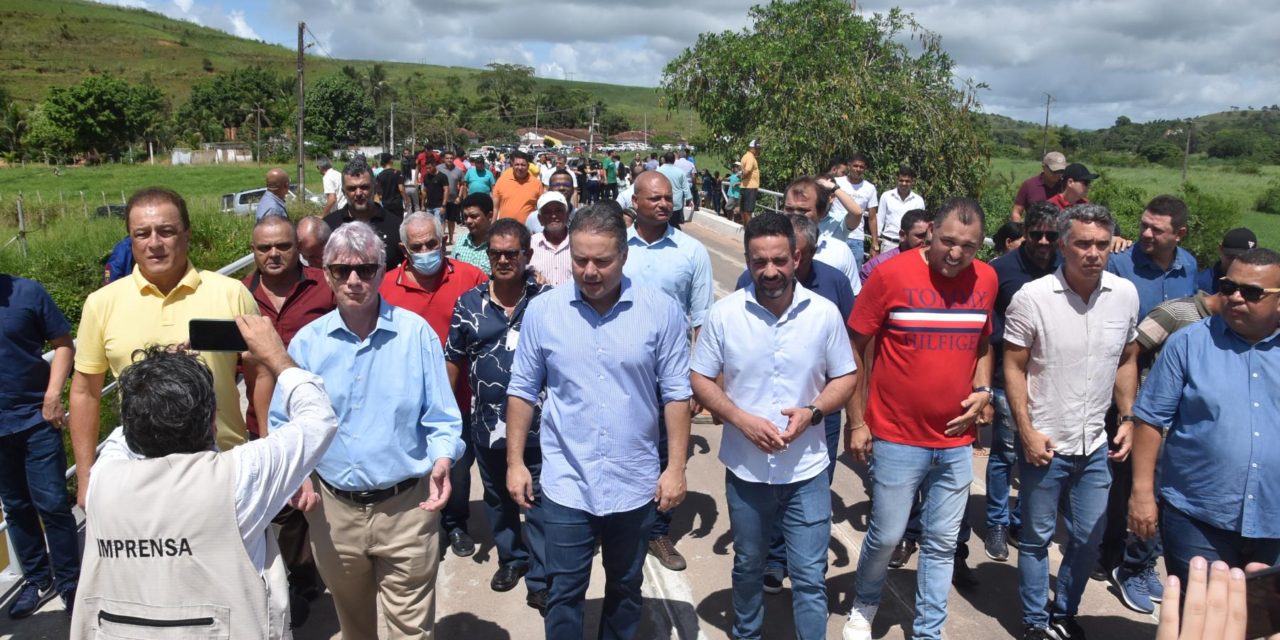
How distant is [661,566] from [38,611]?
312cm

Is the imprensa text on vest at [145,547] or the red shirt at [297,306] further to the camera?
the red shirt at [297,306]

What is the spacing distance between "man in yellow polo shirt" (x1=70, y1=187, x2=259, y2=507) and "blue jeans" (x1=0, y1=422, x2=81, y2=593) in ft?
2.46

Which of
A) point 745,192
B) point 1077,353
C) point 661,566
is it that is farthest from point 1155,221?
point 745,192

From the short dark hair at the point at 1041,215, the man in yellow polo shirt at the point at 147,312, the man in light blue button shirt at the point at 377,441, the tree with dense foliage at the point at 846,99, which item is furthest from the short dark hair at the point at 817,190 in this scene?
the tree with dense foliage at the point at 846,99

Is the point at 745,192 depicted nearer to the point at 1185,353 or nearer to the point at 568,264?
the point at 568,264

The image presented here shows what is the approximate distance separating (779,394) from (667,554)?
1646 millimetres

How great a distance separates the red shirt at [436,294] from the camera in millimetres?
4730

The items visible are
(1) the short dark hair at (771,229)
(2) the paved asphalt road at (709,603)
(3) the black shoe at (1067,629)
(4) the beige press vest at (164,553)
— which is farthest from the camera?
(2) the paved asphalt road at (709,603)

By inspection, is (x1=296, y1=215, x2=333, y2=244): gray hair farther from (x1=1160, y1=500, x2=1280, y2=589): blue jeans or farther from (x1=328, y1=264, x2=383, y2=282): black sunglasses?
(x1=1160, y1=500, x2=1280, y2=589): blue jeans

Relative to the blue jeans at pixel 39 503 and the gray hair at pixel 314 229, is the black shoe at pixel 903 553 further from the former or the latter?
the blue jeans at pixel 39 503

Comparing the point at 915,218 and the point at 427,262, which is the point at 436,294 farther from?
the point at 915,218

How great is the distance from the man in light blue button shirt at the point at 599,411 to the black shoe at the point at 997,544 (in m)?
2.44

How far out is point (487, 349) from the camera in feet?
13.9

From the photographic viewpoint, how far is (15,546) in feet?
13.8
